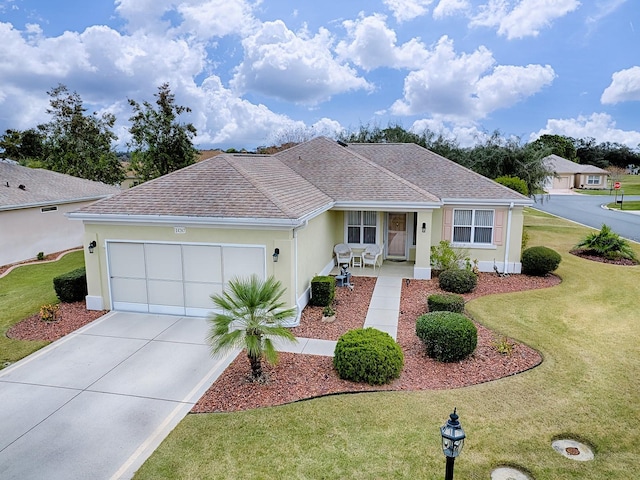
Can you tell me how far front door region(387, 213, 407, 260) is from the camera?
1873cm

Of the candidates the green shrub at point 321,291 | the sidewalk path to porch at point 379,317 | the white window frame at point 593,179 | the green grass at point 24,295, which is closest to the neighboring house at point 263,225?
the green shrub at point 321,291

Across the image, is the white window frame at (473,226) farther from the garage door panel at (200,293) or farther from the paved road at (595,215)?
the paved road at (595,215)

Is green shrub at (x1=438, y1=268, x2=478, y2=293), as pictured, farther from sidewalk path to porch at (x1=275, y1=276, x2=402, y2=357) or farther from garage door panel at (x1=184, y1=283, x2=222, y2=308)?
garage door panel at (x1=184, y1=283, x2=222, y2=308)

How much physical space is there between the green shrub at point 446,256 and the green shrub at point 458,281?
1.48 metres

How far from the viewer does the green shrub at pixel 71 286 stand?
43.9 ft

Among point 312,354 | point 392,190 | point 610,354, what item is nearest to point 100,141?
point 392,190

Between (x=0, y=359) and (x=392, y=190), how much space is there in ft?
42.7

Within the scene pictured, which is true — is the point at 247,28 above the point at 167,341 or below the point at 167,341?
above

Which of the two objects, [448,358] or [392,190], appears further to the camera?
[392,190]

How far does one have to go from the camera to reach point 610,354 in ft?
32.7

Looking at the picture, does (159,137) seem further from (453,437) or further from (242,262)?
(453,437)

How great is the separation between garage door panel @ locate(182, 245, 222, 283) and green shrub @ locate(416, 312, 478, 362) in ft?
19.0

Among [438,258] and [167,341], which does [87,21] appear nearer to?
[167,341]

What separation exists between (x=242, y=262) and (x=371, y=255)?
25.0 ft
